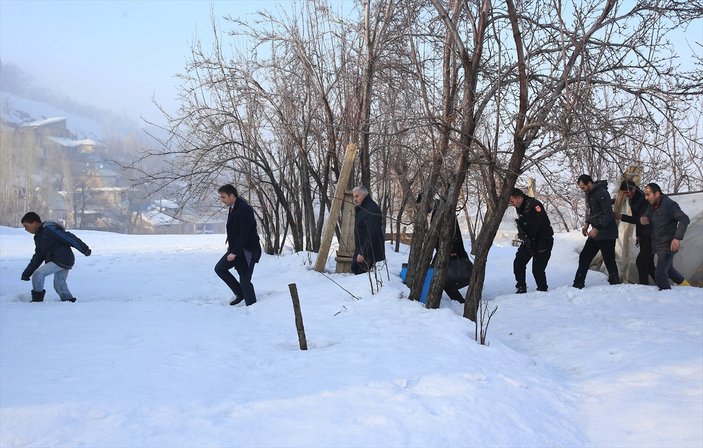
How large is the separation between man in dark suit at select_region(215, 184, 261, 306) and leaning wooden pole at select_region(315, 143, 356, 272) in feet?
7.46

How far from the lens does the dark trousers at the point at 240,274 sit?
8.54 meters

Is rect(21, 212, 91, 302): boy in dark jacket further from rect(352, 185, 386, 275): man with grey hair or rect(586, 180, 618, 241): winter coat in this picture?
rect(586, 180, 618, 241): winter coat

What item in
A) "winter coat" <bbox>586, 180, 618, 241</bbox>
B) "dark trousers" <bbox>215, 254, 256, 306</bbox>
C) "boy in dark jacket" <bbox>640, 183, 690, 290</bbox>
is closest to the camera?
"boy in dark jacket" <bbox>640, 183, 690, 290</bbox>

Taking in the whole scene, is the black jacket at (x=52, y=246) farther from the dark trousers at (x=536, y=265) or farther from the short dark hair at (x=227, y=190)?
the dark trousers at (x=536, y=265)

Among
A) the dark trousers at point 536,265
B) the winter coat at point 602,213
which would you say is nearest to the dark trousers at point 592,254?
the winter coat at point 602,213

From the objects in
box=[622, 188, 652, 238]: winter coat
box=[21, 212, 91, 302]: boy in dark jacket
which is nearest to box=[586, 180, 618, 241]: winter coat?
box=[622, 188, 652, 238]: winter coat

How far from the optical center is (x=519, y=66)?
636 centimetres

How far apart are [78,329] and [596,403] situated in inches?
201

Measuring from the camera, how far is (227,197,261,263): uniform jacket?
27.8 feet

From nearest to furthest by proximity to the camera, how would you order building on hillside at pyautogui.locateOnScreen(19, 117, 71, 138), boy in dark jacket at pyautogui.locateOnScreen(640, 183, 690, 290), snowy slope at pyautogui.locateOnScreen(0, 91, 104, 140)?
boy in dark jacket at pyautogui.locateOnScreen(640, 183, 690, 290), building on hillside at pyautogui.locateOnScreen(19, 117, 71, 138), snowy slope at pyautogui.locateOnScreen(0, 91, 104, 140)

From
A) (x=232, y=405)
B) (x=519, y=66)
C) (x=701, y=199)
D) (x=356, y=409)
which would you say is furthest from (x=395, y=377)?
(x=701, y=199)

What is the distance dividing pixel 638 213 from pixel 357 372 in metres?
6.05

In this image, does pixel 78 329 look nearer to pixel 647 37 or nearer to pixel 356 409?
pixel 356 409

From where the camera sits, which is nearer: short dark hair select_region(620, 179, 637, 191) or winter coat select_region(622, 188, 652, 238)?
winter coat select_region(622, 188, 652, 238)
